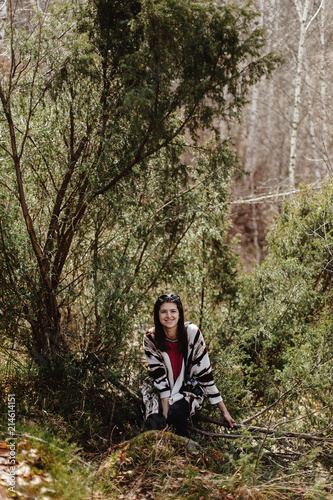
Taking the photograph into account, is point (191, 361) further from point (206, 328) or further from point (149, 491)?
point (206, 328)

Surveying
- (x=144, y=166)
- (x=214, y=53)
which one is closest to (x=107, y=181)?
(x=144, y=166)

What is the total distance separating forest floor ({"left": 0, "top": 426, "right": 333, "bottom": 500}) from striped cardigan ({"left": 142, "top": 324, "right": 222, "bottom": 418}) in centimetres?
49

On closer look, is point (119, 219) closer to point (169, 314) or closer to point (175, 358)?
point (169, 314)

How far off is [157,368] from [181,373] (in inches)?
9.4

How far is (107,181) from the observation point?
14.6 ft

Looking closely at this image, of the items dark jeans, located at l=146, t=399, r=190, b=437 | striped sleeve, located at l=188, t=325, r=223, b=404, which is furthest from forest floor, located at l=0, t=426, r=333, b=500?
striped sleeve, located at l=188, t=325, r=223, b=404

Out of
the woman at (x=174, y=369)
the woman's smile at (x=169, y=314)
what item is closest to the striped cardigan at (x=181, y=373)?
the woman at (x=174, y=369)

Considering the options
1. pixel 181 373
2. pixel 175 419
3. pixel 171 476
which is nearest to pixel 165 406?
pixel 175 419

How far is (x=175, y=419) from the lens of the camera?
3684 mm

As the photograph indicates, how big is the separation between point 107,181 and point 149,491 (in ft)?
9.53

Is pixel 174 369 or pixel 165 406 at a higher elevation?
pixel 174 369

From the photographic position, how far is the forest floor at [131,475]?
269 centimetres

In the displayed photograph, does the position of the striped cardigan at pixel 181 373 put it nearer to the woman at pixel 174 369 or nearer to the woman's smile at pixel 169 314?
the woman at pixel 174 369

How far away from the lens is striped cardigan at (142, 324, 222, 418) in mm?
3771
